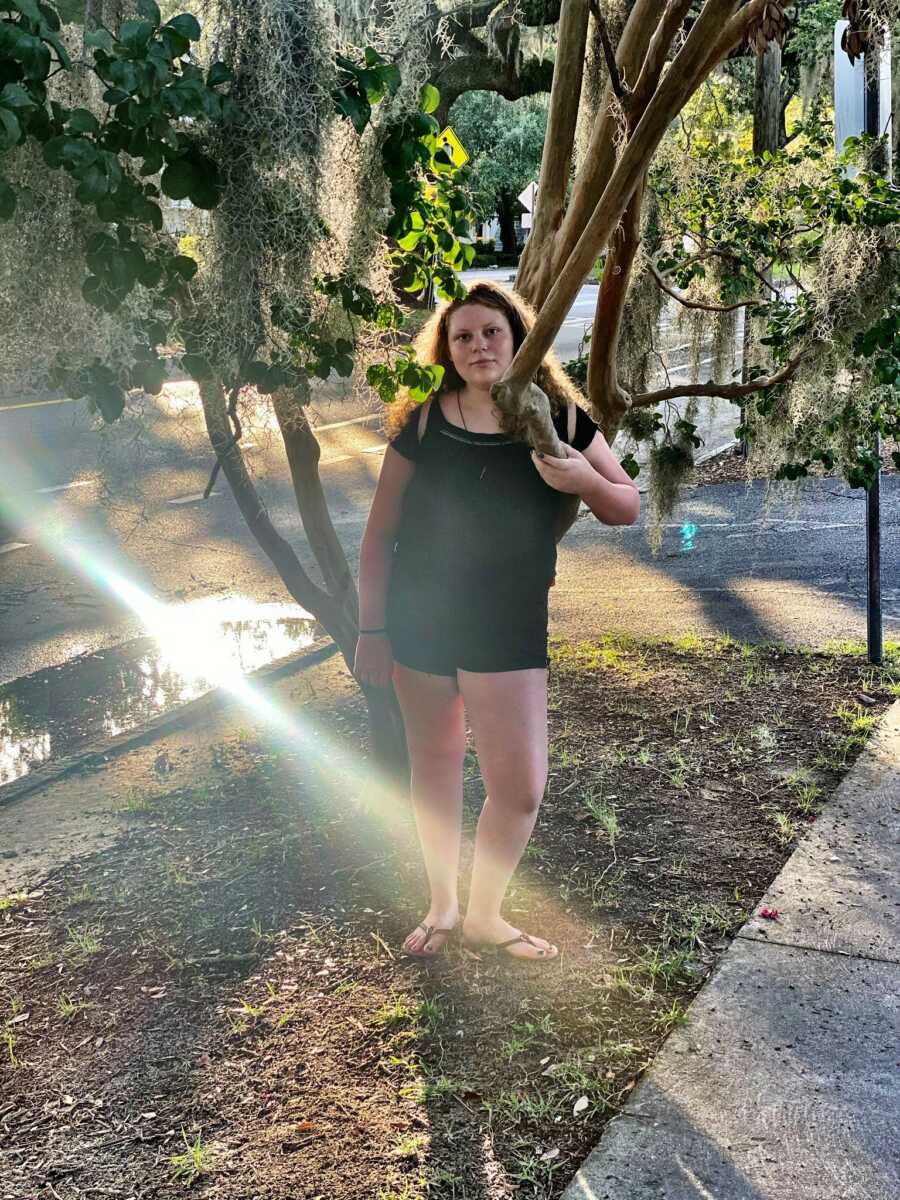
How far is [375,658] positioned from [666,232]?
3578mm

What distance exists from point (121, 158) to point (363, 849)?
90.2 inches

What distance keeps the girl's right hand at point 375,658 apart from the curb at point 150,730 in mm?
2263

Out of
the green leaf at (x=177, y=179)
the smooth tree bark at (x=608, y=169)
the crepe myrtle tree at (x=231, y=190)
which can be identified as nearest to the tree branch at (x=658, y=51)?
the smooth tree bark at (x=608, y=169)

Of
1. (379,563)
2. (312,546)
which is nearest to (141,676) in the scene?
(312,546)

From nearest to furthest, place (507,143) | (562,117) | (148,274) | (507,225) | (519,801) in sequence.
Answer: (148,274) < (519,801) < (562,117) < (507,143) < (507,225)

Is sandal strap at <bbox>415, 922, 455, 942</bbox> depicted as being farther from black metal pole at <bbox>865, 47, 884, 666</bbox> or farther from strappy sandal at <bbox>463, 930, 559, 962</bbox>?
black metal pole at <bbox>865, 47, 884, 666</bbox>

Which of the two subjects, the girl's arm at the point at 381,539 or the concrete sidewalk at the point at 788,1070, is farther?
the girl's arm at the point at 381,539

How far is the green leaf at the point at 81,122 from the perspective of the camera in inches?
115

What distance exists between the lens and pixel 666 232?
21.4 feet

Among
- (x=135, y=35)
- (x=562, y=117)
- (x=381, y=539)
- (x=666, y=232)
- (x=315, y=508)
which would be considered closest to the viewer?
(x=135, y=35)

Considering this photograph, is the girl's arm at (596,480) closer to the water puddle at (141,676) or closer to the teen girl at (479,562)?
the teen girl at (479,562)

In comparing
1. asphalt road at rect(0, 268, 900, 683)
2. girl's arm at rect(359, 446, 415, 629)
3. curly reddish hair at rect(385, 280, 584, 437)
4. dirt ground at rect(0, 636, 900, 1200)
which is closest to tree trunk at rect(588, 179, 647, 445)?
dirt ground at rect(0, 636, 900, 1200)

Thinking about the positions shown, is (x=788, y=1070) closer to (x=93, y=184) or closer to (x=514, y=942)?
→ (x=514, y=942)

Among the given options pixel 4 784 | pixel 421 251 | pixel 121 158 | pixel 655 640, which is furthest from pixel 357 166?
pixel 655 640
